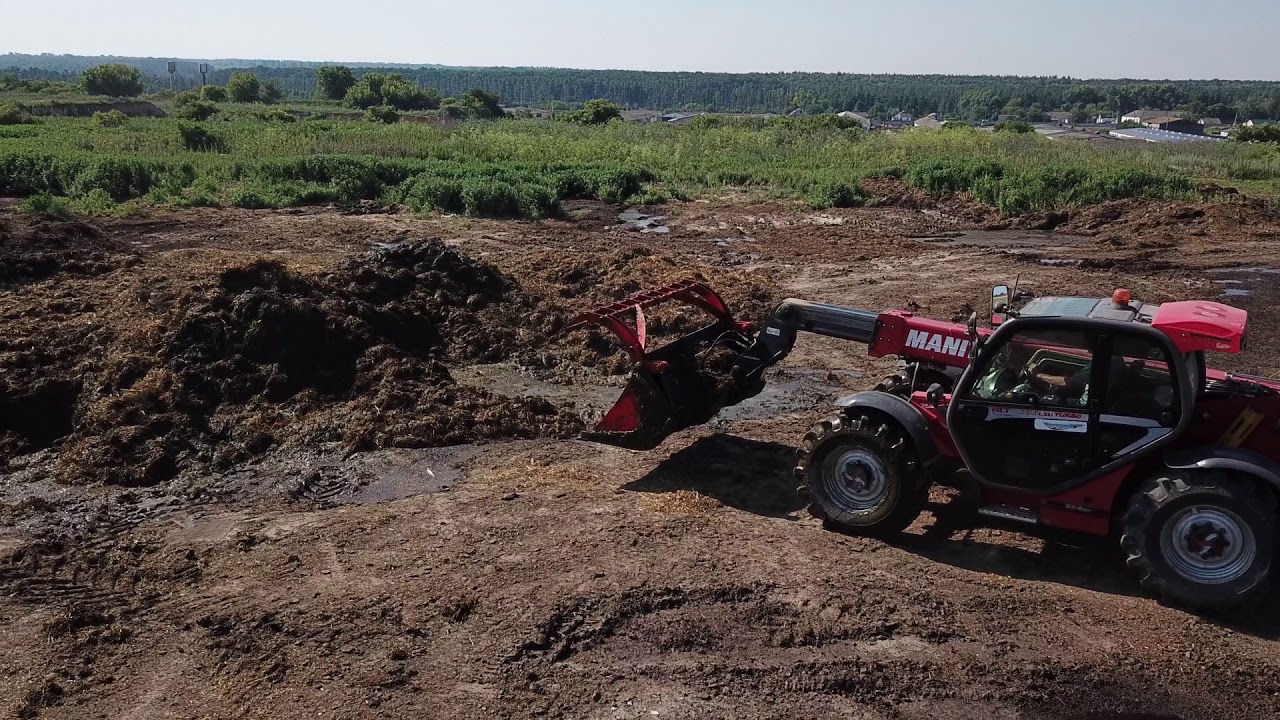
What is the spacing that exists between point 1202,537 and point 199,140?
3714 cm

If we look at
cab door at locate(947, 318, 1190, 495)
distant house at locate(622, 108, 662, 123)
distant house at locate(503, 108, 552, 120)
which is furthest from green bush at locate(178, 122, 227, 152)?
distant house at locate(622, 108, 662, 123)

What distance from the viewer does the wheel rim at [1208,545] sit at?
224 inches

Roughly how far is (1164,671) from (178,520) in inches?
275

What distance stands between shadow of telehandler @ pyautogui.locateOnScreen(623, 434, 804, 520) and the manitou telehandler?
0.75 meters

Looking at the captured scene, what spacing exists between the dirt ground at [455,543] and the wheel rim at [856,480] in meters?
0.28

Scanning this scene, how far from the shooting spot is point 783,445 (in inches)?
366

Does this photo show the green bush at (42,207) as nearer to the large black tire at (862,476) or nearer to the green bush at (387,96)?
the large black tire at (862,476)

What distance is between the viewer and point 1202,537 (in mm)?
5812

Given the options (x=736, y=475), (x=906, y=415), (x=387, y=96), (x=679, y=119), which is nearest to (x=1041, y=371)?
(x=906, y=415)

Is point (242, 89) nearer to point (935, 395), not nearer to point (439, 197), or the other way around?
point (439, 197)

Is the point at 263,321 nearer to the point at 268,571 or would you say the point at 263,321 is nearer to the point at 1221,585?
the point at 268,571

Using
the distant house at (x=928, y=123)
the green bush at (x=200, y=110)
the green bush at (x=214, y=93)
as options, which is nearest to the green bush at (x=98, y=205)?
the distant house at (x=928, y=123)

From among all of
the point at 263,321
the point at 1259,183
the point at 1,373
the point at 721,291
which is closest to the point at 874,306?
the point at 721,291

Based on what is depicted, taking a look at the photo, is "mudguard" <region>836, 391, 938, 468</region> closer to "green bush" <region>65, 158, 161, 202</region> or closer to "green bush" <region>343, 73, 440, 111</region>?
"green bush" <region>65, 158, 161, 202</region>
